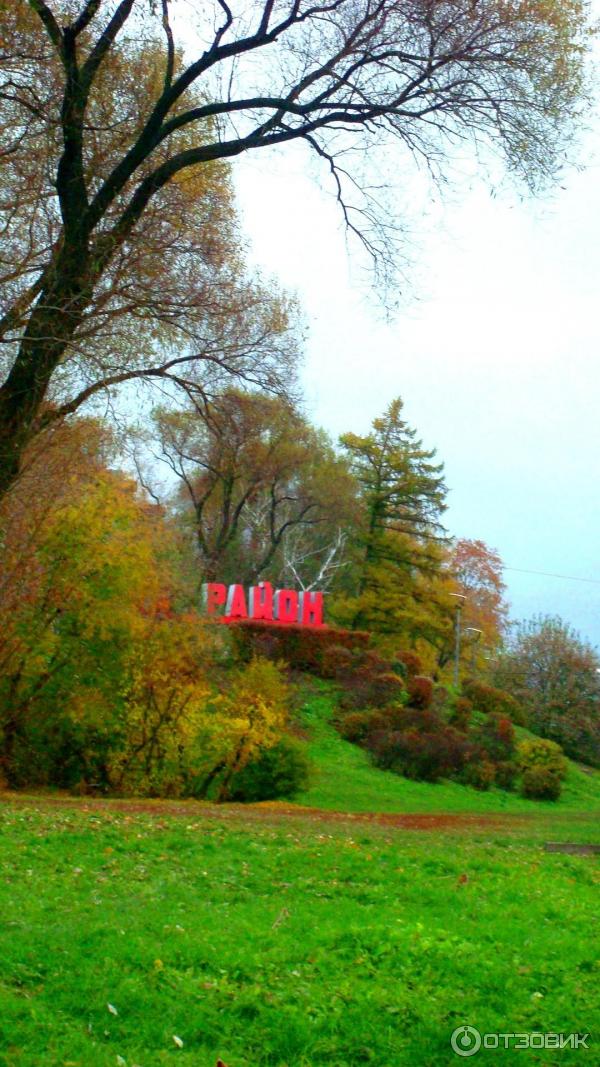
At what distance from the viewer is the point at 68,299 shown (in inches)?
407

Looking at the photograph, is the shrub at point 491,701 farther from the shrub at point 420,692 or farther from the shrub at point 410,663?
the shrub at point 420,692

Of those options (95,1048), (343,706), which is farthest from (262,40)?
(343,706)

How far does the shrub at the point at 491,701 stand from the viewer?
140 feet

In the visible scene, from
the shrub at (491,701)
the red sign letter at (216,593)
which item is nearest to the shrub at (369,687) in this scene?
the red sign letter at (216,593)

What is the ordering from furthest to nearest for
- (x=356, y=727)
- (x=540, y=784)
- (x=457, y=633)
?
(x=457, y=633), (x=356, y=727), (x=540, y=784)

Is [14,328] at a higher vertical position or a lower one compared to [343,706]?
higher

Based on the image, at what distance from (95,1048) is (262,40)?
9153mm

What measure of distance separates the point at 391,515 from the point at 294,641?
40.7 ft

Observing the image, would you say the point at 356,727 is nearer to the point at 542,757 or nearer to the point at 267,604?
the point at 542,757

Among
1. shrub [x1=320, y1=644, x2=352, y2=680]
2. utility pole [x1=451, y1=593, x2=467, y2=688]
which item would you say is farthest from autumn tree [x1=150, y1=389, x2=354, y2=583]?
utility pole [x1=451, y1=593, x2=467, y2=688]

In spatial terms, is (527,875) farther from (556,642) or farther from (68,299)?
(556,642)

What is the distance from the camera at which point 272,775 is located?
23.4 m

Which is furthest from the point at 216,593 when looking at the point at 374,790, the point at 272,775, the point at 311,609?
the point at 272,775

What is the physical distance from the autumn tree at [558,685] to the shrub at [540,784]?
10.8m
